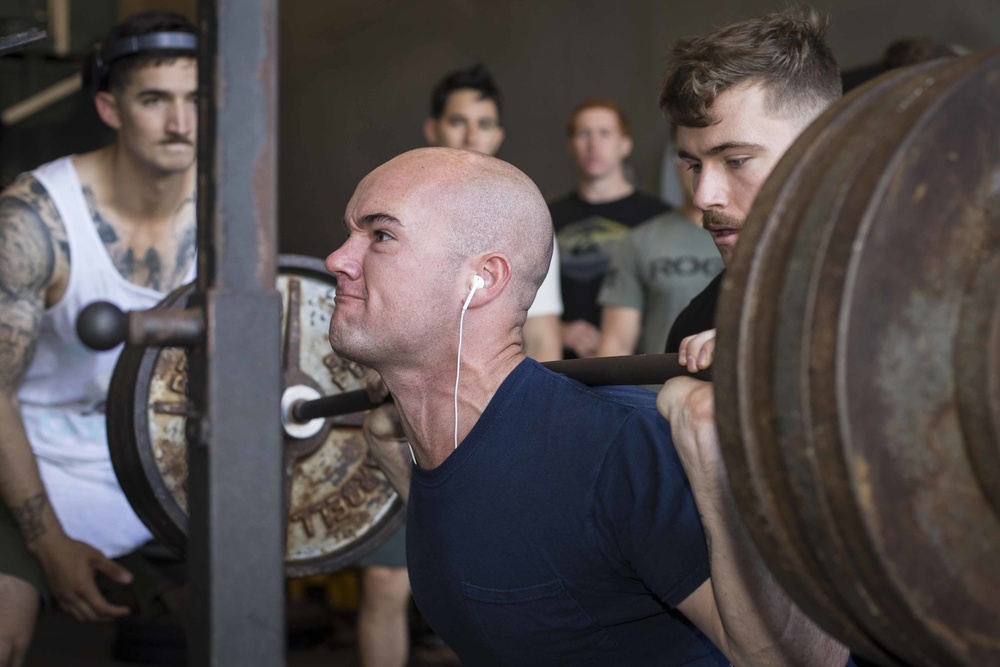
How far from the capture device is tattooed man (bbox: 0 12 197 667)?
234 cm

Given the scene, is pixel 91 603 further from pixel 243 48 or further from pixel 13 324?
pixel 243 48

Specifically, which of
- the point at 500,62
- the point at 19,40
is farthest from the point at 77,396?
the point at 500,62

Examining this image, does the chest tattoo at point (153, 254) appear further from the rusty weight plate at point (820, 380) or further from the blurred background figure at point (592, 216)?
the rusty weight plate at point (820, 380)

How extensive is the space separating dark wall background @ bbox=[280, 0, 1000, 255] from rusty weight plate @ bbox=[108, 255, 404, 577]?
108 inches

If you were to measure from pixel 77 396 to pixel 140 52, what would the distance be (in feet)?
2.73

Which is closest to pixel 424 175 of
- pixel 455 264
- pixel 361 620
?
pixel 455 264

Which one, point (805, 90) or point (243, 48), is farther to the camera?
point (805, 90)

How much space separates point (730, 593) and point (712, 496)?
103mm

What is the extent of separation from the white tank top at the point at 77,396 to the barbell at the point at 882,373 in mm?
2003

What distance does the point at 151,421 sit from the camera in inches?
84.5

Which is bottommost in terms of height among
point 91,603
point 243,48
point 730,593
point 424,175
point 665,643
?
point 91,603

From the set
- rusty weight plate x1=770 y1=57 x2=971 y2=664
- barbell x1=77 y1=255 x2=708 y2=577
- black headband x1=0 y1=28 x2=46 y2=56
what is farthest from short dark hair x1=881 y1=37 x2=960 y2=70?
rusty weight plate x1=770 y1=57 x2=971 y2=664

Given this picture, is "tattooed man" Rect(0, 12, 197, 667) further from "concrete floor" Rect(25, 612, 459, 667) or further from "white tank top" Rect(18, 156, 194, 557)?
"concrete floor" Rect(25, 612, 459, 667)

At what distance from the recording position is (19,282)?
7.94 ft
